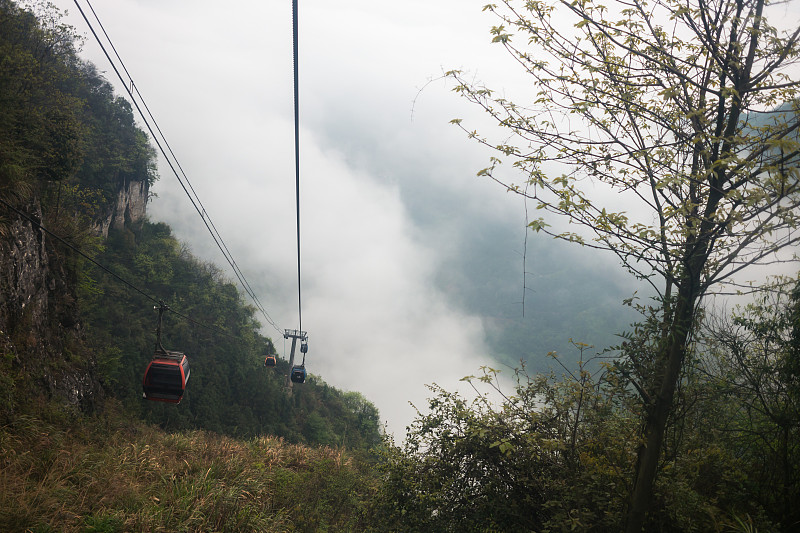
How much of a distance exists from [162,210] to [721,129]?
481 feet

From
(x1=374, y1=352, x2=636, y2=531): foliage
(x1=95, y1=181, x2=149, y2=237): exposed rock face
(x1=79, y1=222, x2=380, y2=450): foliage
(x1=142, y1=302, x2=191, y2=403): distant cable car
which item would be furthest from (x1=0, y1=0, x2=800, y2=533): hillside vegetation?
(x1=95, y1=181, x2=149, y2=237): exposed rock face

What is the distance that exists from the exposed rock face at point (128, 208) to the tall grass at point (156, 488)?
40.4 m

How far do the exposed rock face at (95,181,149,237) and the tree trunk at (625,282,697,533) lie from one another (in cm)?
4855

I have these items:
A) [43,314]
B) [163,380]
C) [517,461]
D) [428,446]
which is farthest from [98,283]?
[517,461]

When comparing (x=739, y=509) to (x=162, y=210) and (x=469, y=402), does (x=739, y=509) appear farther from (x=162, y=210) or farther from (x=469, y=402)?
(x=162, y=210)

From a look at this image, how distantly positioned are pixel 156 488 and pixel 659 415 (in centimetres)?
691

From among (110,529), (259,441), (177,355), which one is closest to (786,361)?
(110,529)

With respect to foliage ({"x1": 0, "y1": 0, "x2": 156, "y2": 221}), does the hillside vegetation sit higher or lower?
lower

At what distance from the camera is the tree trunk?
10.7ft

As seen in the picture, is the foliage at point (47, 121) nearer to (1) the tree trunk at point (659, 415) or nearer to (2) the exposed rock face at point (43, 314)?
(2) the exposed rock face at point (43, 314)

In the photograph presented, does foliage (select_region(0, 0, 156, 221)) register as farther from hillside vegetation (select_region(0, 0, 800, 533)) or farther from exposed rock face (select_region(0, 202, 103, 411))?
exposed rock face (select_region(0, 202, 103, 411))

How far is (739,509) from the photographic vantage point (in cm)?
374

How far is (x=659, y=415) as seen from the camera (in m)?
3.29

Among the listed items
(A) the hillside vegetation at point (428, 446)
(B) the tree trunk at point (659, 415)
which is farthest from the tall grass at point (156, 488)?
(B) the tree trunk at point (659, 415)
